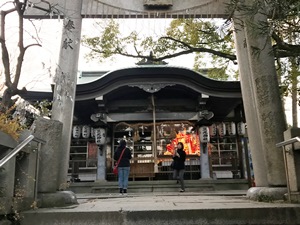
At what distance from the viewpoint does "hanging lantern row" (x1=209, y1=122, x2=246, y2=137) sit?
14.7m

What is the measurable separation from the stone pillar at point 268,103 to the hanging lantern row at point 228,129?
9306 mm

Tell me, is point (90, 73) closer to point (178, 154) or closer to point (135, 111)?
point (135, 111)

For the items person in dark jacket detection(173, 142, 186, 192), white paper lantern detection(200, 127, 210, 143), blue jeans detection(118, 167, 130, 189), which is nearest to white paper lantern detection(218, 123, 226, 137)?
white paper lantern detection(200, 127, 210, 143)

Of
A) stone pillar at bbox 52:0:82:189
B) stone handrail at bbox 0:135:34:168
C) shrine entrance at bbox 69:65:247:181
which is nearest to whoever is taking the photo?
stone handrail at bbox 0:135:34:168

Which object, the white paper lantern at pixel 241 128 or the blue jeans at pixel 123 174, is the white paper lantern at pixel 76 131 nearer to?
the blue jeans at pixel 123 174

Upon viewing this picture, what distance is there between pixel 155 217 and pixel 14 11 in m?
3.69

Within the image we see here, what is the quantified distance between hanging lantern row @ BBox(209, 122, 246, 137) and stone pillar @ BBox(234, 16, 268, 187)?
27.9ft

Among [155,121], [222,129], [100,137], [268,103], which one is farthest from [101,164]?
[268,103]

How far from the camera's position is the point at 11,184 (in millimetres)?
3711

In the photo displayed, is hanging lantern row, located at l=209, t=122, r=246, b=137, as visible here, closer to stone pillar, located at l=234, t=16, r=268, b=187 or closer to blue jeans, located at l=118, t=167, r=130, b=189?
blue jeans, located at l=118, t=167, r=130, b=189

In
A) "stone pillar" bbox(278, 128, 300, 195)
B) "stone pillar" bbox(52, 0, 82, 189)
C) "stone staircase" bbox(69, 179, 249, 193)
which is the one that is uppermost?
"stone pillar" bbox(52, 0, 82, 189)

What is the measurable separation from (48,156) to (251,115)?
4.02 meters

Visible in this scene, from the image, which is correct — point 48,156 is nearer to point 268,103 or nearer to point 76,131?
point 268,103

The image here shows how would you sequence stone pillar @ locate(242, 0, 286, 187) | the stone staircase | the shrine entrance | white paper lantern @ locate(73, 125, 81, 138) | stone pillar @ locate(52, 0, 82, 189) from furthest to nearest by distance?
white paper lantern @ locate(73, 125, 81, 138)
the shrine entrance
the stone staircase
stone pillar @ locate(52, 0, 82, 189)
stone pillar @ locate(242, 0, 286, 187)
